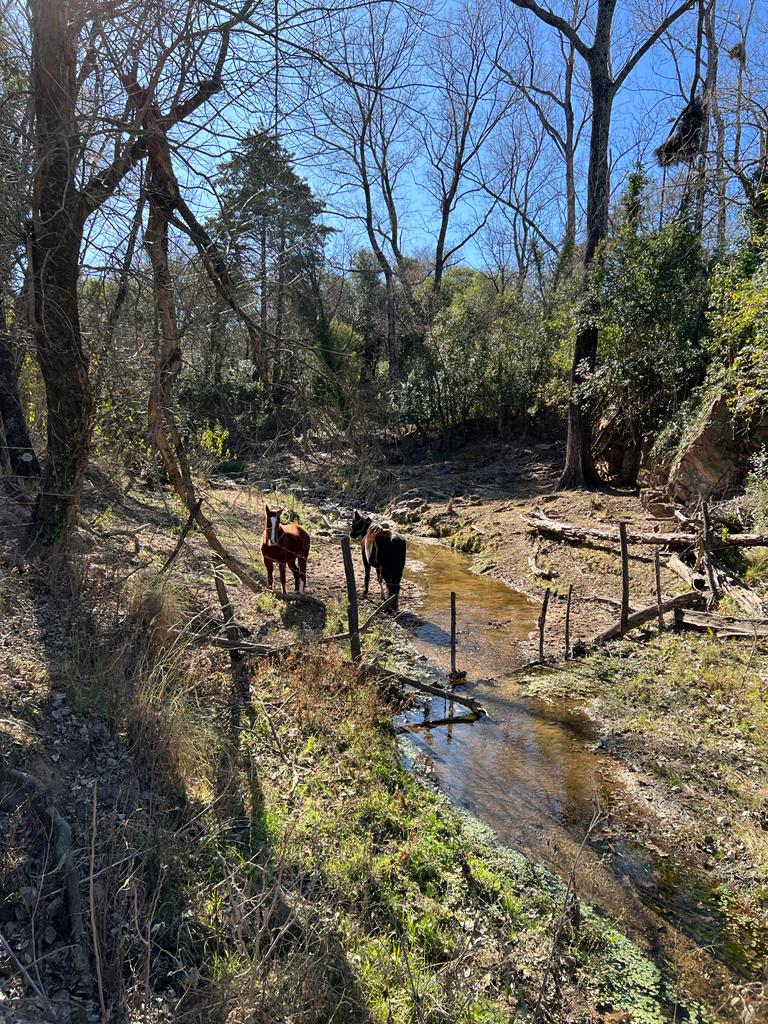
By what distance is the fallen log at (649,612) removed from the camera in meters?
8.49

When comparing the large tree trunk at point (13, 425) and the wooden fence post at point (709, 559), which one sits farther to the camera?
the wooden fence post at point (709, 559)

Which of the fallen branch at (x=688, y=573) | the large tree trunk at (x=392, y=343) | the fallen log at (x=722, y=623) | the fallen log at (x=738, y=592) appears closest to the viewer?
the fallen log at (x=722, y=623)

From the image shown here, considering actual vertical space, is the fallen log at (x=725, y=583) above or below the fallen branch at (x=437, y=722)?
above

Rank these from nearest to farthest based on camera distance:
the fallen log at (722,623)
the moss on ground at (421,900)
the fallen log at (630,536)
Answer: the moss on ground at (421,900) → the fallen log at (722,623) → the fallen log at (630,536)

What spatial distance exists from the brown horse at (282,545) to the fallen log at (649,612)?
15.6 feet

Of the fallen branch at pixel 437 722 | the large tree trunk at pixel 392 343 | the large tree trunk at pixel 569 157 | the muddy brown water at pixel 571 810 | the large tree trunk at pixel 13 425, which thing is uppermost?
the large tree trunk at pixel 569 157

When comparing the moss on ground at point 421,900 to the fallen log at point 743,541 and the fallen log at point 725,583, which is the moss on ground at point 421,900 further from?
the fallen log at point 743,541

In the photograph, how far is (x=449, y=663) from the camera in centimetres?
851

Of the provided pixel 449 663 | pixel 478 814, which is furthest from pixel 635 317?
pixel 478 814

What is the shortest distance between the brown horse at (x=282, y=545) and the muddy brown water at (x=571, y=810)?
2.40 m

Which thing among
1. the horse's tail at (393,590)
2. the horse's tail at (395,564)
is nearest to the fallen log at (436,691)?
the horse's tail at (393,590)

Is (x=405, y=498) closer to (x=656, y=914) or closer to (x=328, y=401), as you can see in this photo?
(x=328, y=401)

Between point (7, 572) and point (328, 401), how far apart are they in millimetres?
3493

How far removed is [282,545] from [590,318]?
10.9 metres
